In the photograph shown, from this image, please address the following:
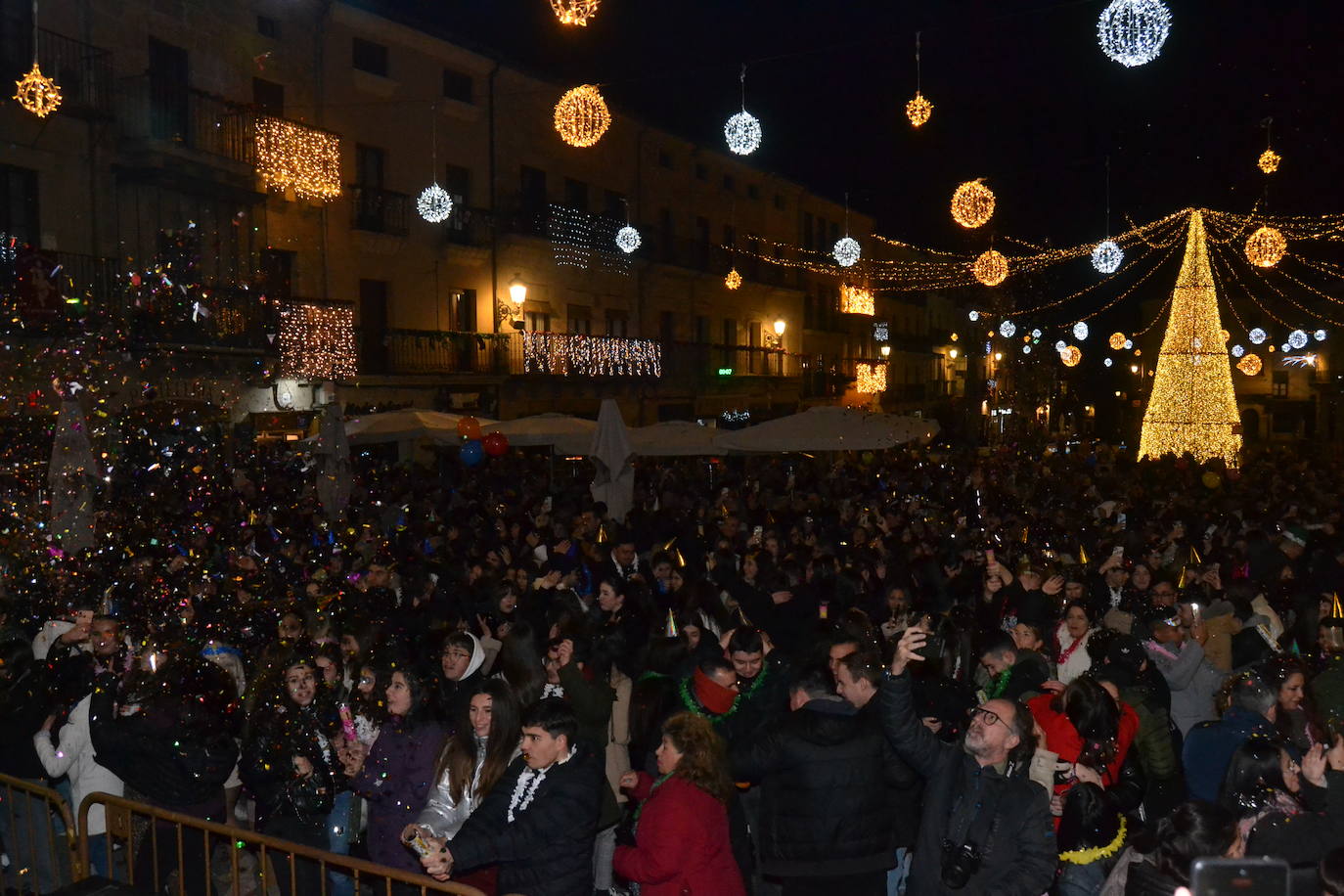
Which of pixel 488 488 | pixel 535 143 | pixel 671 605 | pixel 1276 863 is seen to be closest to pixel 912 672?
pixel 671 605

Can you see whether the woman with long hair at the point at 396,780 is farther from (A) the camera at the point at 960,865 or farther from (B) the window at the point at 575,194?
(B) the window at the point at 575,194

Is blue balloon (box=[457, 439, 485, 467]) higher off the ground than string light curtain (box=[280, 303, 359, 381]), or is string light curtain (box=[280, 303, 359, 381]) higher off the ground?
string light curtain (box=[280, 303, 359, 381])

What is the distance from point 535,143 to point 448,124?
3092 mm

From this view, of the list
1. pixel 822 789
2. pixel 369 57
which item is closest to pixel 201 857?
pixel 822 789

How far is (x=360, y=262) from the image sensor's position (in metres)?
22.1

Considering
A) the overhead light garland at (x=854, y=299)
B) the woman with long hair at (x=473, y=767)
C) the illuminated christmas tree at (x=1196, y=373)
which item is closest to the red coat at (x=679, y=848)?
the woman with long hair at (x=473, y=767)

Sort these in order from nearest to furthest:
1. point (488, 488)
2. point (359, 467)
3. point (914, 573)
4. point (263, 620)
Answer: point (263, 620), point (914, 573), point (488, 488), point (359, 467)

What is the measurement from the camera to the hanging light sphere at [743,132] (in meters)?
12.8

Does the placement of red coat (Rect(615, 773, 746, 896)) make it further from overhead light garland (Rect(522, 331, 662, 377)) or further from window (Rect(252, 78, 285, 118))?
overhead light garland (Rect(522, 331, 662, 377))

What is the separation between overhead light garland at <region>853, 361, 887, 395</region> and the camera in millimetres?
45406

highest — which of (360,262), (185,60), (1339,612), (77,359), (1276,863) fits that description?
(185,60)

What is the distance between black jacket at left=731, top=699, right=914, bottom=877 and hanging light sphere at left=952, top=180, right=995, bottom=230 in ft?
40.8

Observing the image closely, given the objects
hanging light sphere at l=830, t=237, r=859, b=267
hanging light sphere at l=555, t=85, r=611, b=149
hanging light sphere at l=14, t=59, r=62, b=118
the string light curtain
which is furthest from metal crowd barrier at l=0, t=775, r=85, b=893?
hanging light sphere at l=830, t=237, r=859, b=267

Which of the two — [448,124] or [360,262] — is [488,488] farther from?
[448,124]
